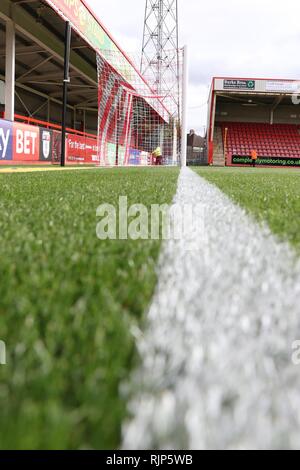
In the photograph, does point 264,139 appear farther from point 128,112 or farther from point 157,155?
point 128,112

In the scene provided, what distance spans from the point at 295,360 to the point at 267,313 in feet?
0.53

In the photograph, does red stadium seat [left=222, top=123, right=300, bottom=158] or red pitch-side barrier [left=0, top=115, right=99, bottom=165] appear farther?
red stadium seat [left=222, top=123, right=300, bottom=158]

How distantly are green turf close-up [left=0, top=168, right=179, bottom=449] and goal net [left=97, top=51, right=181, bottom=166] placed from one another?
12.2 metres

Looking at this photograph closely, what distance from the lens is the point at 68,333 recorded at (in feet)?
1.88

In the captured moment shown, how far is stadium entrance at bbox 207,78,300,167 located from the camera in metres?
26.2

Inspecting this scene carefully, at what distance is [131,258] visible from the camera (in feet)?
3.47

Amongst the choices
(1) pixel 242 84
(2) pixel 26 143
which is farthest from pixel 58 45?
(1) pixel 242 84

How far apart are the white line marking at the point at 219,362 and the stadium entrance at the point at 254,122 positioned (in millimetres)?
26274

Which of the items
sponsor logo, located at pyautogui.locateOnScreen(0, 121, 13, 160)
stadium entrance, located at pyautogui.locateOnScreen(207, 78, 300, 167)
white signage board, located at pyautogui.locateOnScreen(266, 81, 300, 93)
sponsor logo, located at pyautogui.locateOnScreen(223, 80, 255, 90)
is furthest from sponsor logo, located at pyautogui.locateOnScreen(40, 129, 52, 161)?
white signage board, located at pyautogui.locateOnScreen(266, 81, 300, 93)

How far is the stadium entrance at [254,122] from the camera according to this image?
26203 mm

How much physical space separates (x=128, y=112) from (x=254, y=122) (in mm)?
17842

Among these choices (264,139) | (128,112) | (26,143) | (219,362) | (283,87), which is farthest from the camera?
(264,139)

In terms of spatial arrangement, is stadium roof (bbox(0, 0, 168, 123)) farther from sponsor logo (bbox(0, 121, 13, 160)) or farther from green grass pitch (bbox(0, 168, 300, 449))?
green grass pitch (bbox(0, 168, 300, 449))
